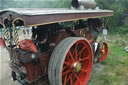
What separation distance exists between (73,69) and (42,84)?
0.84 metres

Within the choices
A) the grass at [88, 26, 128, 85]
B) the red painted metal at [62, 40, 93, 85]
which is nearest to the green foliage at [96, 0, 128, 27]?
the grass at [88, 26, 128, 85]

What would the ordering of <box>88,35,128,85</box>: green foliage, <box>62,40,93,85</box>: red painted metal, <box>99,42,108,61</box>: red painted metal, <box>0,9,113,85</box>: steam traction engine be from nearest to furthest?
<box>0,9,113,85</box>: steam traction engine → <box>62,40,93,85</box>: red painted metal → <box>88,35,128,85</box>: green foliage → <box>99,42,108,61</box>: red painted metal

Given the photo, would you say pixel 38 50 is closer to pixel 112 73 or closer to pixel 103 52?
pixel 112 73

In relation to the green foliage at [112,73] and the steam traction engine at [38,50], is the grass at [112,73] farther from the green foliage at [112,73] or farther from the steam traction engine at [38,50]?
the steam traction engine at [38,50]

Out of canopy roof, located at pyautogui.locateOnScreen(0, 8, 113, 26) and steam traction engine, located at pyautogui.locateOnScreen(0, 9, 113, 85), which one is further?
Result: steam traction engine, located at pyautogui.locateOnScreen(0, 9, 113, 85)

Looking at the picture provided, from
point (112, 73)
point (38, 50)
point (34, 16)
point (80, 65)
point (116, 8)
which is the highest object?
point (116, 8)

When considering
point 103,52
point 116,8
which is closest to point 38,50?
point 103,52

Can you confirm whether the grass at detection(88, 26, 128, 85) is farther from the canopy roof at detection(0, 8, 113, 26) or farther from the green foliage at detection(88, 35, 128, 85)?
the canopy roof at detection(0, 8, 113, 26)

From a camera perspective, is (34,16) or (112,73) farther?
(112,73)

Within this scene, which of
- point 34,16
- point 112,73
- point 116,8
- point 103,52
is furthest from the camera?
point 116,8

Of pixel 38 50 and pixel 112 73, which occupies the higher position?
pixel 38 50

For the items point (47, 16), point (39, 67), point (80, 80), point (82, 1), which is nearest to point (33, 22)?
point (47, 16)

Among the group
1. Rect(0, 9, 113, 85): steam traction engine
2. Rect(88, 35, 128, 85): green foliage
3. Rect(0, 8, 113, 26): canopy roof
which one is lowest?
Rect(88, 35, 128, 85): green foliage

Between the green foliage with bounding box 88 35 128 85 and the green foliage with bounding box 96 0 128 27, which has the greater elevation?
the green foliage with bounding box 96 0 128 27
